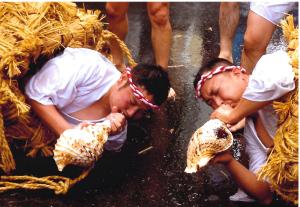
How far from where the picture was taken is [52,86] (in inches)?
103

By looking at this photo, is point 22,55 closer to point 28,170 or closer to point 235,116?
point 28,170

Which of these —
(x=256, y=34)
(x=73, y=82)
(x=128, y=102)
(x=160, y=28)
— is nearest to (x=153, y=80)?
(x=128, y=102)

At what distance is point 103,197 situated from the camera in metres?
2.59

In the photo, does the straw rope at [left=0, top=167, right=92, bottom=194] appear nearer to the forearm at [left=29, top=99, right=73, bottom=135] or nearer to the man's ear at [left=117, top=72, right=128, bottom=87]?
the forearm at [left=29, top=99, right=73, bottom=135]

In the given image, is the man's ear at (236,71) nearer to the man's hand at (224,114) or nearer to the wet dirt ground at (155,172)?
the man's hand at (224,114)

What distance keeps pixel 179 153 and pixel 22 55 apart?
3.55 feet

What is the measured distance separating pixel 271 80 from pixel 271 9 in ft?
2.81

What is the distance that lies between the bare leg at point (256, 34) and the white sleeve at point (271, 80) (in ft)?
2.34

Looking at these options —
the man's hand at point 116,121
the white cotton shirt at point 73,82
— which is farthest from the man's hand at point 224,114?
the white cotton shirt at point 73,82

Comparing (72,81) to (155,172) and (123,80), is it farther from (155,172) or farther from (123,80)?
A: (155,172)

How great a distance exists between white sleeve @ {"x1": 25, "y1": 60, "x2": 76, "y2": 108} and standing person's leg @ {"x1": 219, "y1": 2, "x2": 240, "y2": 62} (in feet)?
5.25

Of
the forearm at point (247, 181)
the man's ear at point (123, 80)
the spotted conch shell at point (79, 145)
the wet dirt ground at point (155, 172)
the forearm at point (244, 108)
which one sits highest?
the forearm at point (244, 108)

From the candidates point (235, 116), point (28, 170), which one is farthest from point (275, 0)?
point (28, 170)

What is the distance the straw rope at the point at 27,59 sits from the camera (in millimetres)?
2529
